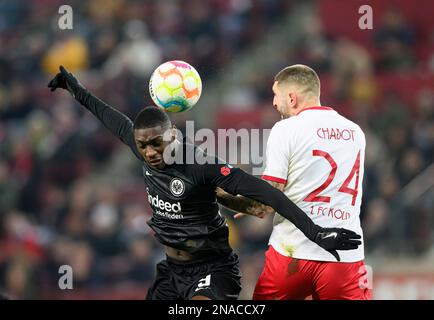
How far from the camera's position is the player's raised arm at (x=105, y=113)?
646cm

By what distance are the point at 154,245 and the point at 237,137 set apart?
2174 millimetres

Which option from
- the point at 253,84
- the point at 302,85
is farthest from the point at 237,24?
the point at 302,85

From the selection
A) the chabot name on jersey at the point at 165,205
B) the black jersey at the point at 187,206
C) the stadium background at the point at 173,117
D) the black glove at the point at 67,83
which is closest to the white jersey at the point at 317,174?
the black jersey at the point at 187,206

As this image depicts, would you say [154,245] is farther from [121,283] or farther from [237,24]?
[237,24]

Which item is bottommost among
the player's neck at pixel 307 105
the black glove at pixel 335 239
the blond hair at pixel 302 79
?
the black glove at pixel 335 239

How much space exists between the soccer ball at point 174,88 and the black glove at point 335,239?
5.05 ft

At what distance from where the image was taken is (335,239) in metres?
5.52

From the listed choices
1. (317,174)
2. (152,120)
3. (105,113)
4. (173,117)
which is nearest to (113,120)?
(105,113)

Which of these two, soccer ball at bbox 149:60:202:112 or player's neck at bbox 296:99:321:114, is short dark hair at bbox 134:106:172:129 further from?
player's neck at bbox 296:99:321:114

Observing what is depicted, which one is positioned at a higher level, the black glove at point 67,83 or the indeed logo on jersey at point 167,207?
the black glove at point 67,83

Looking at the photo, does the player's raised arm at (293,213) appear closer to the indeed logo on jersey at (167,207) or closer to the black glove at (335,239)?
the black glove at (335,239)

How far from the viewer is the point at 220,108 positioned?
14.2m

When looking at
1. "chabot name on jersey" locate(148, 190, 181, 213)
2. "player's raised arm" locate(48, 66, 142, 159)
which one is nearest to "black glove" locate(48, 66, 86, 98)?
"player's raised arm" locate(48, 66, 142, 159)

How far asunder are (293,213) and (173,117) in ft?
23.9
